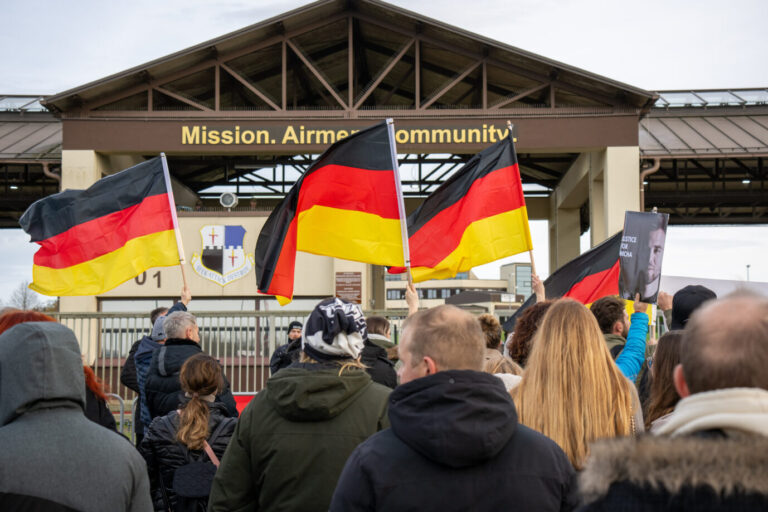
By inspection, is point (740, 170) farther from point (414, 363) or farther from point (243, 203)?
point (414, 363)

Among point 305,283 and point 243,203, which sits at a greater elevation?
point 243,203

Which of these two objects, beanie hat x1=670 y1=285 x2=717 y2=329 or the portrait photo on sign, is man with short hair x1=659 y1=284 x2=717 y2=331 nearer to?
beanie hat x1=670 y1=285 x2=717 y2=329

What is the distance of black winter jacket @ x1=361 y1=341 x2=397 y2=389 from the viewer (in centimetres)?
549

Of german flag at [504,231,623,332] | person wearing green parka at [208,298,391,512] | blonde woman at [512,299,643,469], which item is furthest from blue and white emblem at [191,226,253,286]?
blonde woman at [512,299,643,469]

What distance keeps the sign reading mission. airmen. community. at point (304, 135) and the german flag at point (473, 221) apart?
10761 millimetres

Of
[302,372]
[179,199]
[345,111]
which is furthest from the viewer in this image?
[179,199]

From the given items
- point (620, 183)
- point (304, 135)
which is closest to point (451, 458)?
point (304, 135)

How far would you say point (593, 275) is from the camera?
29.8 ft

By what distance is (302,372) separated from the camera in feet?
11.4

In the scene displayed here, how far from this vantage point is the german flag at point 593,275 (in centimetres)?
899

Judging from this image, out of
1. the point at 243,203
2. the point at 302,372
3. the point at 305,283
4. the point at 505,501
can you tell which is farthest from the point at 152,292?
the point at 505,501

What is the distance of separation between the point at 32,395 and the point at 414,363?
132 centimetres

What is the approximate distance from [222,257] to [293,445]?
15.9m

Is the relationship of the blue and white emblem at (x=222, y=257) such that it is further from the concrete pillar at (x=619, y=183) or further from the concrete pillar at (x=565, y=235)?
the concrete pillar at (x=565, y=235)
